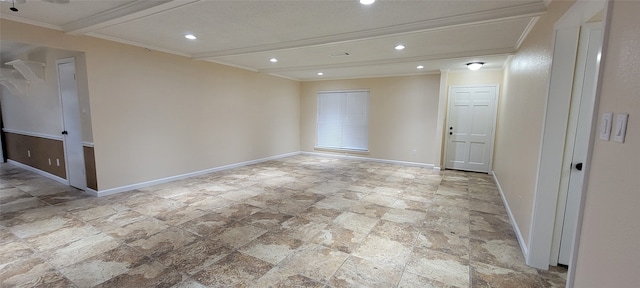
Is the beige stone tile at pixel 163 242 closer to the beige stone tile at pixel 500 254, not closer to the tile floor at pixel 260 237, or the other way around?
the tile floor at pixel 260 237

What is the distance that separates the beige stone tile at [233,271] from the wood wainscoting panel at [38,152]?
4289 mm

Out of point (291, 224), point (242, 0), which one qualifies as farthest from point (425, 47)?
point (291, 224)

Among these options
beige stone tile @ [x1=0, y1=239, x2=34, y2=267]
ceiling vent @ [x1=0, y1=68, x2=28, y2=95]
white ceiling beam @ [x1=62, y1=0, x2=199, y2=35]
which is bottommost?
beige stone tile @ [x1=0, y1=239, x2=34, y2=267]

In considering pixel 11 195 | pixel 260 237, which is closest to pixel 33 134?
pixel 11 195

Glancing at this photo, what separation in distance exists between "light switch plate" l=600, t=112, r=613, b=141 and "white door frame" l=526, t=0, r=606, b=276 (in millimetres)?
1104

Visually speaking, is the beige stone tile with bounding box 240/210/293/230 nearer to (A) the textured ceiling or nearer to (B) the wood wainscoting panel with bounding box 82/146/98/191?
(A) the textured ceiling

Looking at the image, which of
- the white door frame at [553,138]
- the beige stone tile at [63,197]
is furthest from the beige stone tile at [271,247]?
the beige stone tile at [63,197]

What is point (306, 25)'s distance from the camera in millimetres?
3254

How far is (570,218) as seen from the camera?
2.25 metres

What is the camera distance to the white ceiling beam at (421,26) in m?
2.66

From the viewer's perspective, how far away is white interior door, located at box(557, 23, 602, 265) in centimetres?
206

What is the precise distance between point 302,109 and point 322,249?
20.1 ft

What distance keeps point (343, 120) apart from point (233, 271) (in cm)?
594

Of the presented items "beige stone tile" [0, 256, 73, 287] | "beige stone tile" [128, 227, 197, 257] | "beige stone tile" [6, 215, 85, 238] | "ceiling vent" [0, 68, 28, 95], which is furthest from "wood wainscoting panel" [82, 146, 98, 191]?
"ceiling vent" [0, 68, 28, 95]
